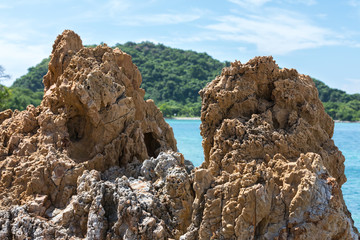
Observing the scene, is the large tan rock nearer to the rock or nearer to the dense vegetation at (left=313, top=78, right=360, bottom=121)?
the rock

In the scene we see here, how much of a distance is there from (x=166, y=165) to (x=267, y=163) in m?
1.62

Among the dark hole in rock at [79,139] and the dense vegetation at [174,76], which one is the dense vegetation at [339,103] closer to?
the dense vegetation at [174,76]

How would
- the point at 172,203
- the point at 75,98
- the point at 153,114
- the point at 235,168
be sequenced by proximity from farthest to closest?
the point at 153,114 → the point at 75,98 → the point at 172,203 → the point at 235,168

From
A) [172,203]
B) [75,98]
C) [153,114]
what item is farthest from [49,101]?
[172,203]

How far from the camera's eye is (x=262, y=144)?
5750mm

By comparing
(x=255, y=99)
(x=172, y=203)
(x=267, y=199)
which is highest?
(x=255, y=99)

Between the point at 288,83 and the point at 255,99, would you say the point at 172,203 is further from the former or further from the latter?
the point at 288,83

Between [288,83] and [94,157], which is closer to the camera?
[288,83]

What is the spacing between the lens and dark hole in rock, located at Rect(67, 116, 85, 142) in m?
7.75

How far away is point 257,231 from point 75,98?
13.0 feet

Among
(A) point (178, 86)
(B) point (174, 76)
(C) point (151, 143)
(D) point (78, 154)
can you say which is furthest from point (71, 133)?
(B) point (174, 76)

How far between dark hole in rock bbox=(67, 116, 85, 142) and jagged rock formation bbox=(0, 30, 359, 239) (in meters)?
0.02

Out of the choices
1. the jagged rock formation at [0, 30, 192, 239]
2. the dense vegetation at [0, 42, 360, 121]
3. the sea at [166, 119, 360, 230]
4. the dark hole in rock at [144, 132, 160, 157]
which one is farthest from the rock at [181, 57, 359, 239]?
the dense vegetation at [0, 42, 360, 121]

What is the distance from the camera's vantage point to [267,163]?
556 cm
